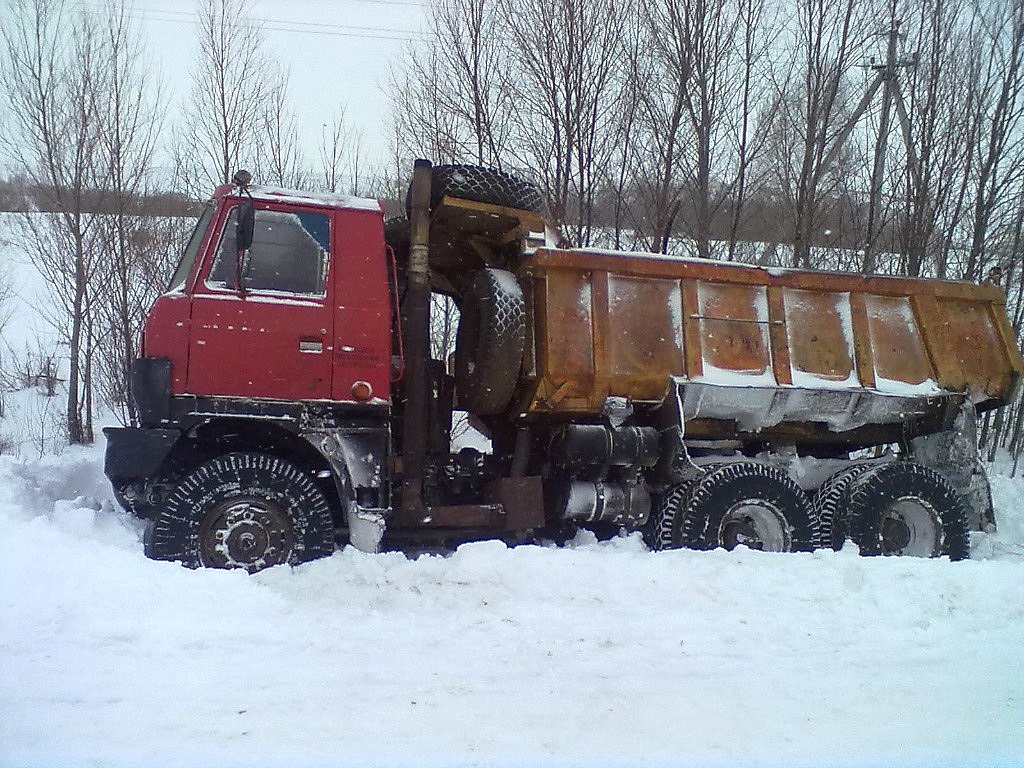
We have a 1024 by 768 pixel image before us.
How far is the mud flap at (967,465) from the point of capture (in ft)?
19.6

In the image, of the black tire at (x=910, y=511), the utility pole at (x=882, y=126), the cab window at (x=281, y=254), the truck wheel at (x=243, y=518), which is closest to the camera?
the truck wheel at (x=243, y=518)

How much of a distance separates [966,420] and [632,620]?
162 inches

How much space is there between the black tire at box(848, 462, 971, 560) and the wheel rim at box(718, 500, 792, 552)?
0.67 m

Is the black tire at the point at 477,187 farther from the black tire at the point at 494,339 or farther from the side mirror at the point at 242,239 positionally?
the side mirror at the point at 242,239

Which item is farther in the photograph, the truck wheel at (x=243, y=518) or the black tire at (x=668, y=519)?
the black tire at (x=668, y=519)

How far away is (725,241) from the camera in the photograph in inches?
441

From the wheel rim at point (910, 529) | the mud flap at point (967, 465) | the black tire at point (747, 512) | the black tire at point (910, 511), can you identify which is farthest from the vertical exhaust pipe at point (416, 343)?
the mud flap at point (967, 465)

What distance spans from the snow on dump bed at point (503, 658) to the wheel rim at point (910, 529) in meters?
1.03

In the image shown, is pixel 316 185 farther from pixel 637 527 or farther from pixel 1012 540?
pixel 1012 540

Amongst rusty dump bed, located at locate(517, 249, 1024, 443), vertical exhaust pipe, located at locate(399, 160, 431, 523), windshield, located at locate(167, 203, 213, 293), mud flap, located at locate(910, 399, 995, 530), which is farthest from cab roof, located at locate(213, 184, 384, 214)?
mud flap, located at locate(910, 399, 995, 530)

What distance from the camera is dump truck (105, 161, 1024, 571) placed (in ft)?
14.9

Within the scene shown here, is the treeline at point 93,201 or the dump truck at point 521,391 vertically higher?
the treeline at point 93,201

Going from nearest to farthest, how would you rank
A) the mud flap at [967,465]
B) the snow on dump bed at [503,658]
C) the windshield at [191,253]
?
the snow on dump bed at [503,658] → the windshield at [191,253] → the mud flap at [967,465]

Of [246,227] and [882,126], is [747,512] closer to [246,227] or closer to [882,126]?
[246,227]
